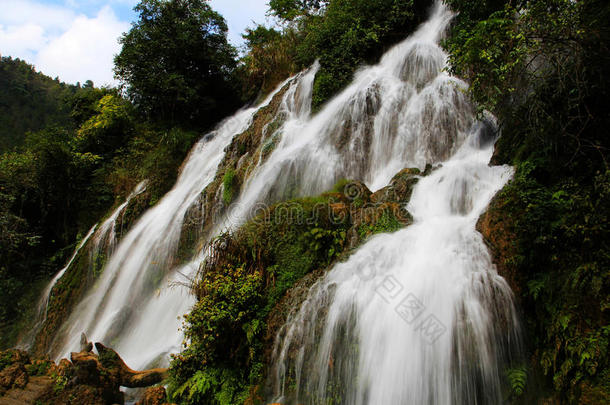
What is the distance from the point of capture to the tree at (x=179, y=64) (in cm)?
1483

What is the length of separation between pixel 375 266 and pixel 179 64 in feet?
50.0

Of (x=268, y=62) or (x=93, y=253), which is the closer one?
(x=93, y=253)

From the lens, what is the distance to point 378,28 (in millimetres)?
10773

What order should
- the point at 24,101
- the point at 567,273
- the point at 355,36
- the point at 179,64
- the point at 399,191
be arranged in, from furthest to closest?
the point at 24,101 → the point at 179,64 → the point at 355,36 → the point at 399,191 → the point at 567,273

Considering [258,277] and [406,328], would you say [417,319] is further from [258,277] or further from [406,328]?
[258,277]

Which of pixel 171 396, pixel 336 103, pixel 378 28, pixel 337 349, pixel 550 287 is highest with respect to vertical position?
pixel 378 28

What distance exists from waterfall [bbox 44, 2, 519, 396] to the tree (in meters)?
5.11

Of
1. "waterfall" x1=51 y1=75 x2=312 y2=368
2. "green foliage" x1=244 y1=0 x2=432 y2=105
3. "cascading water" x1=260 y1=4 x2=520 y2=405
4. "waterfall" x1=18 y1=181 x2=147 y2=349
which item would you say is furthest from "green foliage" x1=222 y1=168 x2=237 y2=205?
"cascading water" x1=260 y1=4 x2=520 y2=405

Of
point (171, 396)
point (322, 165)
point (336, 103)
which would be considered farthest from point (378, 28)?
point (171, 396)

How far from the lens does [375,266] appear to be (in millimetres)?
4484

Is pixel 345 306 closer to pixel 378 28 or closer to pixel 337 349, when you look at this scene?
pixel 337 349

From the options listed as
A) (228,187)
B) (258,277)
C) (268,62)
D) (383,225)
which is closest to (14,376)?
(258,277)

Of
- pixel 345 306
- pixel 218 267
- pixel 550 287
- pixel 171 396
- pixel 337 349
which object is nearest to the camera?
pixel 550 287

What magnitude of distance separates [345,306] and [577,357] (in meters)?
2.31
